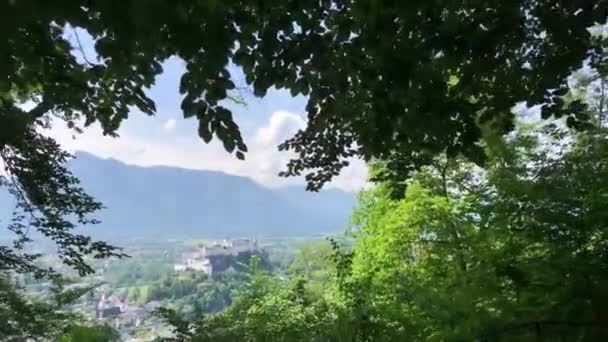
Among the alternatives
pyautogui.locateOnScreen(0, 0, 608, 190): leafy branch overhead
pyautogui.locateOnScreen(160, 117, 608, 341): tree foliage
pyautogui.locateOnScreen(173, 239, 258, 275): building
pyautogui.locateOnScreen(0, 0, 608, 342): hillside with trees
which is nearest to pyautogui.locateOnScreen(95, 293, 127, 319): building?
pyautogui.locateOnScreen(160, 117, 608, 341): tree foliage

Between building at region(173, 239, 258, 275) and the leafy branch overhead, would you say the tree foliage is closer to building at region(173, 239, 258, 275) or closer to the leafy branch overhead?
the leafy branch overhead

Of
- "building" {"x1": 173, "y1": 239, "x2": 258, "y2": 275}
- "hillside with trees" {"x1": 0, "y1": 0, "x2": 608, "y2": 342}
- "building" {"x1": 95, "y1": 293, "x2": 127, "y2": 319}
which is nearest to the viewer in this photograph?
"hillside with trees" {"x1": 0, "y1": 0, "x2": 608, "y2": 342}

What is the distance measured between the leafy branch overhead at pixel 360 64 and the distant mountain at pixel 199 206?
45.2 ft

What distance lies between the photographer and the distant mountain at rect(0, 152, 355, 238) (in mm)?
18078

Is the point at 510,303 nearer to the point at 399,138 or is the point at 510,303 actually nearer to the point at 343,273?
the point at 399,138

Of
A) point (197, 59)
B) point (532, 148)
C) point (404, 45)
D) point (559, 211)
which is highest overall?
point (532, 148)

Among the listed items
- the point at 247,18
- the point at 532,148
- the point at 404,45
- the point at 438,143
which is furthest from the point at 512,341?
the point at 532,148

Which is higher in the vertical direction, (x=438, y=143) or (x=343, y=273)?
(x=438, y=143)

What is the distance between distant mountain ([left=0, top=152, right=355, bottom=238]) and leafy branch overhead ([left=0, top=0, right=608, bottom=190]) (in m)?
13.8

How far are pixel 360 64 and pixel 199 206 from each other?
2354 centimetres

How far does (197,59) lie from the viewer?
1349mm

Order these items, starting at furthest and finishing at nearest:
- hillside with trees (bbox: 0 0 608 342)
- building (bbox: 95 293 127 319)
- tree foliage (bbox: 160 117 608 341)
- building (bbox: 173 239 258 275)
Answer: building (bbox: 173 239 258 275) → building (bbox: 95 293 127 319) → tree foliage (bbox: 160 117 608 341) → hillside with trees (bbox: 0 0 608 342)

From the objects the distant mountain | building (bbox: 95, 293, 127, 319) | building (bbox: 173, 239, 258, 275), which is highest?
the distant mountain

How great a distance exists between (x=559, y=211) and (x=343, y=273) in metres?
3.83
